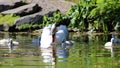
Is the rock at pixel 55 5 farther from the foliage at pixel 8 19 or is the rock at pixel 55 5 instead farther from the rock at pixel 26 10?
the foliage at pixel 8 19

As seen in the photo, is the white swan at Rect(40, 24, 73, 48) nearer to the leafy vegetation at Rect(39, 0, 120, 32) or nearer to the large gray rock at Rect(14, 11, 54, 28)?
the leafy vegetation at Rect(39, 0, 120, 32)

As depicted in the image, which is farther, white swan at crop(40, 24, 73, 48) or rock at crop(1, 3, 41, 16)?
rock at crop(1, 3, 41, 16)

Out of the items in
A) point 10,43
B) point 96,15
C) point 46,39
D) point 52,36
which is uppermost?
point 96,15

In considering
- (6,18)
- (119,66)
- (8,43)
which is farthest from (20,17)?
(119,66)

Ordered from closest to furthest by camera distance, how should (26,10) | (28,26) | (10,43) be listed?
(10,43), (28,26), (26,10)

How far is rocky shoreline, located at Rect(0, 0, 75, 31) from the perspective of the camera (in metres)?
38.5

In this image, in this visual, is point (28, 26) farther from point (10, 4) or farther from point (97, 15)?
point (97, 15)

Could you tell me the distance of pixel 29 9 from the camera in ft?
136

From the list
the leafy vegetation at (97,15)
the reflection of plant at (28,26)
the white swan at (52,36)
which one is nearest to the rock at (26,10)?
the reflection of plant at (28,26)

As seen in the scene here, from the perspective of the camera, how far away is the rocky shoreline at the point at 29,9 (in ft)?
126

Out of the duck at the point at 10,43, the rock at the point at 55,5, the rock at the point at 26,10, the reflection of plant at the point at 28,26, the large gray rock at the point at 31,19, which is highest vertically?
the rock at the point at 55,5

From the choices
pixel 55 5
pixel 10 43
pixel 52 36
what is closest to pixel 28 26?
pixel 55 5

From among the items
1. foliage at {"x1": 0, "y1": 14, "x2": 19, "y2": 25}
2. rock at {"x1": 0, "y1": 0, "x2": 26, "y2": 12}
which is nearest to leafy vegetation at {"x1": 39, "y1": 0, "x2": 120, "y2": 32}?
foliage at {"x1": 0, "y1": 14, "x2": 19, "y2": 25}

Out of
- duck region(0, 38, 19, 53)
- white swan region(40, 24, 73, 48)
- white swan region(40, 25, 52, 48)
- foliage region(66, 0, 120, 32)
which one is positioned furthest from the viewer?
foliage region(66, 0, 120, 32)
